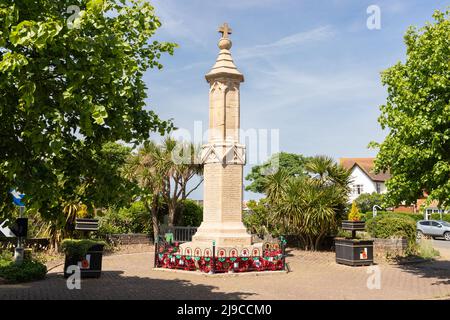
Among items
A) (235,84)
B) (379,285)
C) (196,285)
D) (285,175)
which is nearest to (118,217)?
(285,175)

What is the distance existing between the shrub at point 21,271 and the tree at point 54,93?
5.45m

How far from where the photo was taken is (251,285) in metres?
11.4

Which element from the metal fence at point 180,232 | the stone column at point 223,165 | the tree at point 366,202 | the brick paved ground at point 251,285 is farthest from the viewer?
the tree at point 366,202

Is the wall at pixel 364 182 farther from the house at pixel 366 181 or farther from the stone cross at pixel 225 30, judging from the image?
the stone cross at pixel 225 30

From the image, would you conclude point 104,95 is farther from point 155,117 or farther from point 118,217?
point 118,217

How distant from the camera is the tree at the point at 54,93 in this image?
214 inches

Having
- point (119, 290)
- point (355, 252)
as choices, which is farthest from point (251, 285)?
point (355, 252)

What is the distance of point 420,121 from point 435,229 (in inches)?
1024

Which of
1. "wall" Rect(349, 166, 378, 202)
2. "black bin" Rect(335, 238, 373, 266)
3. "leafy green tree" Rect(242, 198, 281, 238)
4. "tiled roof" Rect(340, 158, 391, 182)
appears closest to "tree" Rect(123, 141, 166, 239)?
"leafy green tree" Rect(242, 198, 281, 238)

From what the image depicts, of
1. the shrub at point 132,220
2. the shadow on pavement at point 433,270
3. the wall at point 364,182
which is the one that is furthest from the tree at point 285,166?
the shadow on pavement at point 433,270

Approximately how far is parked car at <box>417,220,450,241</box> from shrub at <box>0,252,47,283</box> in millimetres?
30192

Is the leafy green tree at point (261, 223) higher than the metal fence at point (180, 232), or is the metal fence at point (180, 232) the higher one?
the leafy green tree at point (261, 223)

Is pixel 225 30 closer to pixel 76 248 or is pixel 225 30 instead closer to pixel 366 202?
pixel 76 248

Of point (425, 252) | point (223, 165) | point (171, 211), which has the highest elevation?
point (223, 165)
